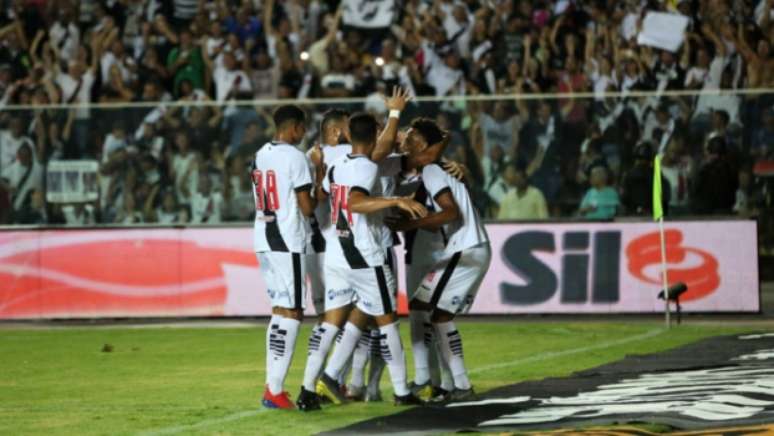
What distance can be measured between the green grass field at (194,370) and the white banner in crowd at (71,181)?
2150 millimetres

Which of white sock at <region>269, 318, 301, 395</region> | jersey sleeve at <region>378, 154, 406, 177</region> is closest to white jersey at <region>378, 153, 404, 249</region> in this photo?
jersey sleeve at <region>378, 154, 406, 177</region>

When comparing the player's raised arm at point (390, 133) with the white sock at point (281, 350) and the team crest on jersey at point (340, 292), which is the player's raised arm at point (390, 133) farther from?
the white sock at point (281, 350)

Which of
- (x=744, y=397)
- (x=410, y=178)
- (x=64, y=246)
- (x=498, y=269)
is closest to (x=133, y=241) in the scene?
(x=64, y=246)

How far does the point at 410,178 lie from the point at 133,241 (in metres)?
9.60

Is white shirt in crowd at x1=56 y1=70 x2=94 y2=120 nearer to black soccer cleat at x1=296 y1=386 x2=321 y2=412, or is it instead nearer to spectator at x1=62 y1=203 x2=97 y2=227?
spectator at x1=62 y1=203 x2=97 y2=227

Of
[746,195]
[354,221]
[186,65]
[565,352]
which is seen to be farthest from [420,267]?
[186,65]

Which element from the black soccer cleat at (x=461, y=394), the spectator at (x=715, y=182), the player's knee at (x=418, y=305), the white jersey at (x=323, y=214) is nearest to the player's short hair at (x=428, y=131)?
the white jersey at (x=323, y=214)

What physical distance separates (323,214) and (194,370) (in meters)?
3.00

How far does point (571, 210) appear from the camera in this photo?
67.1 ft

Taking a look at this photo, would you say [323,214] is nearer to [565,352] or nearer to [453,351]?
[453,351]

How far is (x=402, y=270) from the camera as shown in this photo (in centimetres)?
1973

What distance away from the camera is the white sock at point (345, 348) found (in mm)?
11492

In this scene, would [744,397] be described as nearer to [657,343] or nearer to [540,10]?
[657,343]

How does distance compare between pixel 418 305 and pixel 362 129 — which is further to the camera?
pixel 418 305
